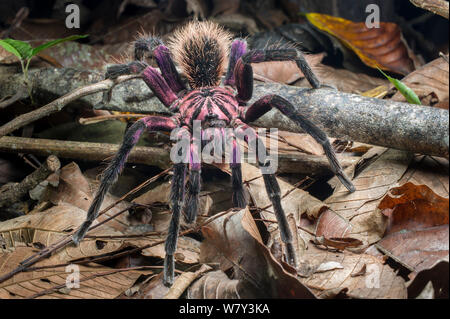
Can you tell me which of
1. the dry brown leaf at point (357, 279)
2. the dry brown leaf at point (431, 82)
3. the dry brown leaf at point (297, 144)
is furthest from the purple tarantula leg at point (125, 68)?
the dry brown leaf at point (431, 82)

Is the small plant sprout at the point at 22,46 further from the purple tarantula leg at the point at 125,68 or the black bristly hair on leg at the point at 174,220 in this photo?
the black bristly hair on leg at the point at 174,220

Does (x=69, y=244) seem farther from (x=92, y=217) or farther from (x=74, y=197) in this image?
(x=74, y=197)

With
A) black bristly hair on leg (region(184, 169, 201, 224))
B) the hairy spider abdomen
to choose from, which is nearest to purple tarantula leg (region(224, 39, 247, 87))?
the hairy spider abdomen

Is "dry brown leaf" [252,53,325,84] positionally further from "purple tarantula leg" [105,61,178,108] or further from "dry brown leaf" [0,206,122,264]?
"dry brown leaf" [0,206,122,264]

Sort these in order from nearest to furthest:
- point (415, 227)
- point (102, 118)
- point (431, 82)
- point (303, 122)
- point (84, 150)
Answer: point (415, 227) → point (303, 122) → point (84, 150) → point (431, 82) → point (102, 118)

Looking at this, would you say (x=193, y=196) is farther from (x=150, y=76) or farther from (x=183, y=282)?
(x=150, y=76)

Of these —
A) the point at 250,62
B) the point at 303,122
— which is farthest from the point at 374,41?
the point at 303,122
